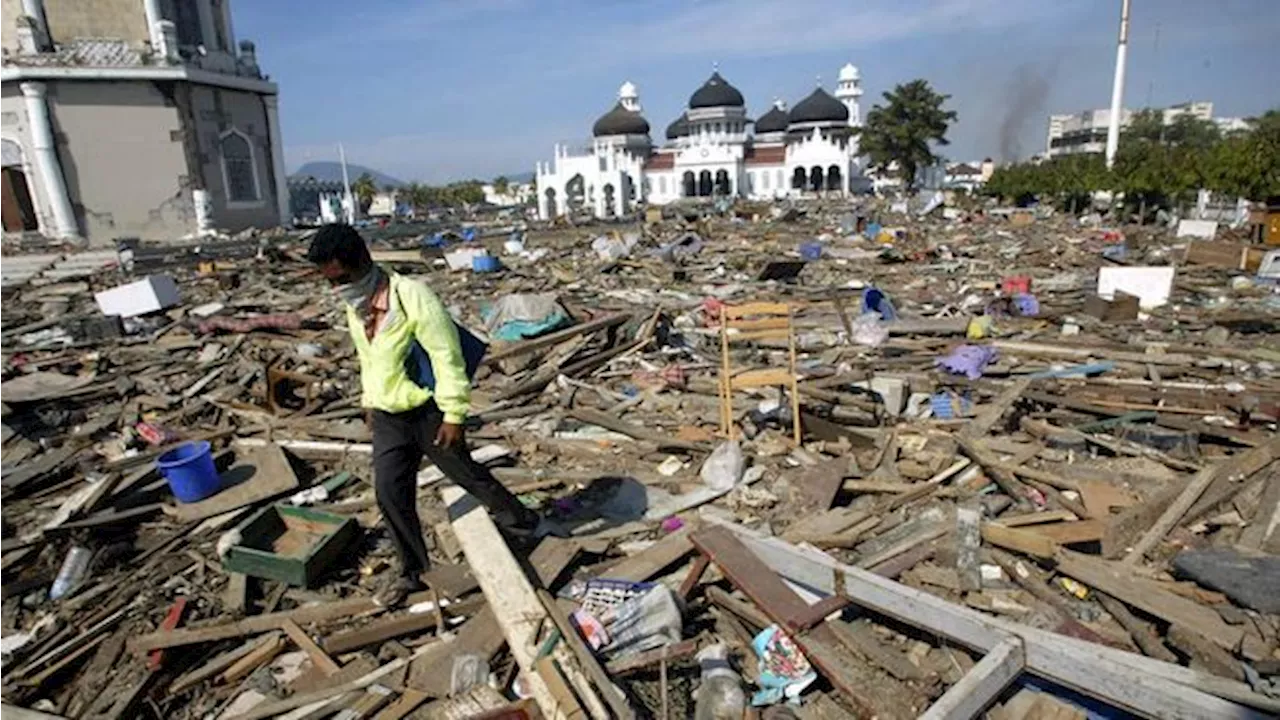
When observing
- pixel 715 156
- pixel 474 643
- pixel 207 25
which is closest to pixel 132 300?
pixel 474 643

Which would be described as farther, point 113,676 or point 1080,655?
point 113,676

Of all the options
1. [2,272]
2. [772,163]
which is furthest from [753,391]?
[772,163]

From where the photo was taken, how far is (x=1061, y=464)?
5.39m

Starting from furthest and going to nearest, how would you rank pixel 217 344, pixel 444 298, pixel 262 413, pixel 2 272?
pixel 2 272
pixel 444 298
pixel 217 344
pixel 262 413

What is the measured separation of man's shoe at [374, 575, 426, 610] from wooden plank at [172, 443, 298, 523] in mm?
1858

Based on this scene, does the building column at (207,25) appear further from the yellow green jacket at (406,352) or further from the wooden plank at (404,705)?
the wooden plank at (404,705)

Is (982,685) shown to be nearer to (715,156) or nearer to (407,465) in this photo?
(407,465)

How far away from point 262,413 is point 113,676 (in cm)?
409

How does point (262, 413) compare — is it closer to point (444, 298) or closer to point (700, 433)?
point (700, 433)

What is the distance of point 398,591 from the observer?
3977 millimetres

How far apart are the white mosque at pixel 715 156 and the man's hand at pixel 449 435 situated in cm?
4968

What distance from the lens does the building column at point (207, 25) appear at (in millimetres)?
30469

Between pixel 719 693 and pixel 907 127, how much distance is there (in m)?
59.3

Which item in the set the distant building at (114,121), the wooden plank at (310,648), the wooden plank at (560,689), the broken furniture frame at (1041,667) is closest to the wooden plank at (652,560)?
the broken furniture frame at (1041,667)
